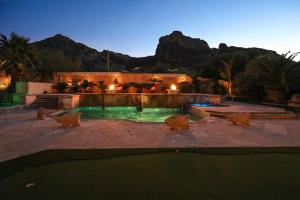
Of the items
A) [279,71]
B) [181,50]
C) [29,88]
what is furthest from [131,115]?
[181,50]

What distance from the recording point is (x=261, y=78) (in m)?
16.6

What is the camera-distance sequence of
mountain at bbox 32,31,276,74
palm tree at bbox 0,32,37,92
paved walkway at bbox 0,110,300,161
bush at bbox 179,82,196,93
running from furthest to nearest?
mountain at bbox 32,31,276,74 < bush at bbox 179,82,196,93 < palm tree at bbox 0,32,37,92 < paved walkway at bbox 0,110,300,161

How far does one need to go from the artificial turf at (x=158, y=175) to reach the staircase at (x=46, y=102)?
37.1 feet

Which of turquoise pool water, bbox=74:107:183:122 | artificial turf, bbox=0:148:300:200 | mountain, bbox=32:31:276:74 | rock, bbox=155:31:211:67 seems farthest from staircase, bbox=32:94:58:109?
rock, bbox=155:31:211:67

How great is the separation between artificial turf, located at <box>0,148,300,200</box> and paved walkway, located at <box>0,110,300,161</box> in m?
0.61

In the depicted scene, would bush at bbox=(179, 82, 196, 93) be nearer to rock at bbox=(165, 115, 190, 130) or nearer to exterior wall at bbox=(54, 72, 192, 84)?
exterior wall at bbox=(54, 72, 192, 84)

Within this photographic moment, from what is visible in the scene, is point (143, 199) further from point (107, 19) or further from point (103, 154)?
point (107, 19)

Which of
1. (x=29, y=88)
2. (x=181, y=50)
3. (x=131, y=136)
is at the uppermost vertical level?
(x=181, y=50)

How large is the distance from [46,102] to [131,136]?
10.8 metres

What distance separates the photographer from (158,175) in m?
3.94

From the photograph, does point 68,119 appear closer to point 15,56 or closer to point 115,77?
point 15,56

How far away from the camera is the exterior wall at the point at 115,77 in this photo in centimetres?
2641

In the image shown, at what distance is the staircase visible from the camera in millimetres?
15565

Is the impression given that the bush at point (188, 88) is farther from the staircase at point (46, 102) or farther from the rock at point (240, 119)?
the rock at point (240, 119)
